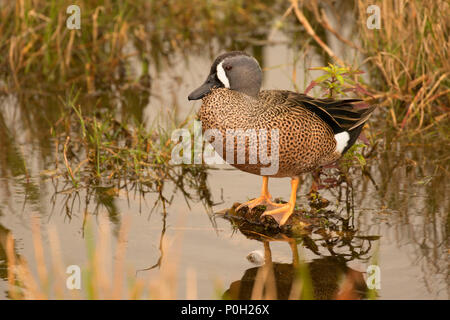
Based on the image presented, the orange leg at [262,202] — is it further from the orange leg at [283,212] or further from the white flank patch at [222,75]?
the white flank patch at [222,75]

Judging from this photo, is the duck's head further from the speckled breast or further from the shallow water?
the shallow water

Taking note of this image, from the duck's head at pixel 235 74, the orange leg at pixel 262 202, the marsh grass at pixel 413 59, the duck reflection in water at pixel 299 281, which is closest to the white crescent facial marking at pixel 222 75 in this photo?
the duck's head at pixel 235 74

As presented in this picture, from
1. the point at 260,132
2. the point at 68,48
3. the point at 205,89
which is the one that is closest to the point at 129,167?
the point at 205,89

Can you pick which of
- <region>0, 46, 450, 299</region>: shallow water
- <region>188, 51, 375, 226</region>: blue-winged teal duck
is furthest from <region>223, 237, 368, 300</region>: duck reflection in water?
Result: <region>188, 51, 375, 226</region>: blue-winged teal duck

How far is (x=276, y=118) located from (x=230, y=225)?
69cm

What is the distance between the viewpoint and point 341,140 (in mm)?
4078

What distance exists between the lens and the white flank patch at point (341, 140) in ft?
13.3

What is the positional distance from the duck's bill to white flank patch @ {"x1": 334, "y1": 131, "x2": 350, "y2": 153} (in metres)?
0.72

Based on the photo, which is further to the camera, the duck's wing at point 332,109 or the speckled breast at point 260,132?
the duck's wing at point 332,109

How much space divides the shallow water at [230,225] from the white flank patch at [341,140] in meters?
0.37

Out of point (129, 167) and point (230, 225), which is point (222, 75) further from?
point (129, 167)

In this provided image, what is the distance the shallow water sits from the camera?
3479mm

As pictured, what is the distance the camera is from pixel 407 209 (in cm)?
418
